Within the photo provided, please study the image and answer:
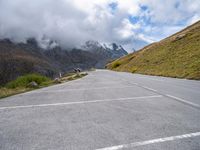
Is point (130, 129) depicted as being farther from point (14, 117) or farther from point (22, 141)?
point (14, 117)

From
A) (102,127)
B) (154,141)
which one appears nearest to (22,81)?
(102,127)

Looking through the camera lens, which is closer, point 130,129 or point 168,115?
point 130,129

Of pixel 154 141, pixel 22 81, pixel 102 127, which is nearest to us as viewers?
pixel 154 141

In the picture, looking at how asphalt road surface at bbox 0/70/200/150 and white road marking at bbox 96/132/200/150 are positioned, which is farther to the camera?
asphalt road surface at bbox 0/70/200/150

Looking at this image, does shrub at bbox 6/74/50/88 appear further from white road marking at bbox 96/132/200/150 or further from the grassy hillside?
the grassy hillside

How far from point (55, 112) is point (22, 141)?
2403 mm

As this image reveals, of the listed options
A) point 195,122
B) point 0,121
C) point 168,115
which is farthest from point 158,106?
point 0,121

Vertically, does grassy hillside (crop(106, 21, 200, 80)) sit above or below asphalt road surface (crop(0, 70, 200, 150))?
above

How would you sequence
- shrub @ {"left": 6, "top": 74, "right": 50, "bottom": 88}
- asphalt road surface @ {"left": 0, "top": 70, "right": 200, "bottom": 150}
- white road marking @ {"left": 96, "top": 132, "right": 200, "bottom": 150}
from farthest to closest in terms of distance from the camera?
1. shrub @ {"left": 6, "top": 74, "right": 50, "bottom": 88}
2. asphalt road surface @ {"left": 0, "top": 70, "right": 200, "bottom": 150}
3. white road marking @ {"left": 96, "top": 132, "right": 200, "bottom": 150}

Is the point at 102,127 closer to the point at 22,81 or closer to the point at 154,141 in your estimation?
the point at 154,141

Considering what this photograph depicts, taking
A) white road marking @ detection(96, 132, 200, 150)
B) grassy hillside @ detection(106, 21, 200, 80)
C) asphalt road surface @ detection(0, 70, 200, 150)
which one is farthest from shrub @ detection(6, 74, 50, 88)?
grassy hillside @ detection(106, 21, 200, 80)

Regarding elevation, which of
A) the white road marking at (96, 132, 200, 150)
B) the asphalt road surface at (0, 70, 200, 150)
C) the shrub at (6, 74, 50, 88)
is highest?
the shrub at (6, 74, 50, 88)

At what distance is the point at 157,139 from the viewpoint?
4176 mm

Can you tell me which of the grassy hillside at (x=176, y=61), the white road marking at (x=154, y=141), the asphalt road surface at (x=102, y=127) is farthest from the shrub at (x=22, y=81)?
the grassy hillside at (x=176, y=61)
